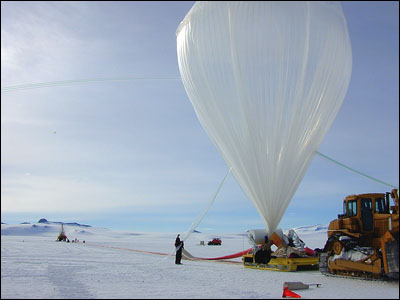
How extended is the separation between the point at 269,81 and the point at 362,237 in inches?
207

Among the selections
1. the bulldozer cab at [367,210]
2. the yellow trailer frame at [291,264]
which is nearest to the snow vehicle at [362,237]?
the bulldozer cab at [367,210]

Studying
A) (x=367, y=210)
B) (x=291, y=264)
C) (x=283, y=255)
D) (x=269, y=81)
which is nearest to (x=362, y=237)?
(x=367, y=210)

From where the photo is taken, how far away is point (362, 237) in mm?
11609

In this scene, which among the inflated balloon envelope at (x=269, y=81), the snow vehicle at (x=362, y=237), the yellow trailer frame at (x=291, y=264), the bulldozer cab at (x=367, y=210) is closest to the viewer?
the inflated balloon envelope at (x=269, y=81)

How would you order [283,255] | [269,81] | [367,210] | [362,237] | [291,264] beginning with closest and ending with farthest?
[269,81] < [362,237] < [367,210] < [291,264] < [283,255]

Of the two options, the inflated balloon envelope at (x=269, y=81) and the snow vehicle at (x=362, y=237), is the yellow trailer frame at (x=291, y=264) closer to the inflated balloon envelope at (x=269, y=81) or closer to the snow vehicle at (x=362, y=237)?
the snow vehicle at (x=362, y=237)

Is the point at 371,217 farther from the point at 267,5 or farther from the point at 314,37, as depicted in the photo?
the point at 267,5

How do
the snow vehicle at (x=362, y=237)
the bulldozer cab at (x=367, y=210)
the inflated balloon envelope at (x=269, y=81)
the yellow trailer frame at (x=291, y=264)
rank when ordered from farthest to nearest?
the yellow trailer frame at (x=291, y=264) → the bulldozer cab at (x=367, y=210) → the snow vehicle at (x=362, y=237) → the inflated balloon envelope at (x=269, y=81)

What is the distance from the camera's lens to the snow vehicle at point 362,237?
33.1 feet

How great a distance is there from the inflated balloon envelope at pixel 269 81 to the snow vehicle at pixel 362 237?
7.65 ft

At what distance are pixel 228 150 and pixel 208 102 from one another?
4.53 feet

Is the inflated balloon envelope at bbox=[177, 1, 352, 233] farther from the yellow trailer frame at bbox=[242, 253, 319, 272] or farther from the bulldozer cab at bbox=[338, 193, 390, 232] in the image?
the yellow trailer frame at bbox=[242, 253, 319, 272]

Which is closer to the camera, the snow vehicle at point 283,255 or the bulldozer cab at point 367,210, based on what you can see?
the bulldozer cab at point 367,210

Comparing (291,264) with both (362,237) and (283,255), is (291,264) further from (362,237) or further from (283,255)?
(362,237)
